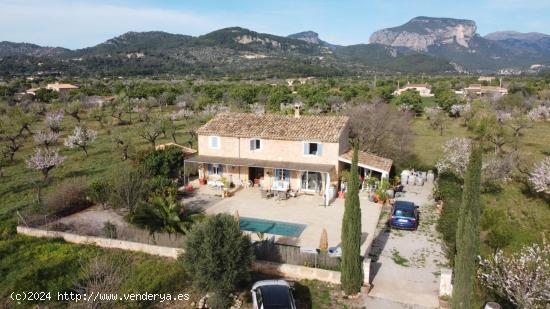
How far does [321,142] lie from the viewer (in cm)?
2578

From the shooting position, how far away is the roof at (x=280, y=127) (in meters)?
26.3

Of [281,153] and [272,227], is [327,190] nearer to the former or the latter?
[281,153]

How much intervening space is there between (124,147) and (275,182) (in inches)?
635

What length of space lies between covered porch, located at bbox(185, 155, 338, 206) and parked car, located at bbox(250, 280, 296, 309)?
11.0m

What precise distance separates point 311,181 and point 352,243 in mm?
12551

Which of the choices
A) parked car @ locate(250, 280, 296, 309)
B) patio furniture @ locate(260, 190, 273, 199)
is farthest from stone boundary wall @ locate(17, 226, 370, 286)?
patio furniture @ locate(260, 190, 273, 199)

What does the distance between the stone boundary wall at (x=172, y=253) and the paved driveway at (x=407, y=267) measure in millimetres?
924

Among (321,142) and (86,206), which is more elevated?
(321,142)

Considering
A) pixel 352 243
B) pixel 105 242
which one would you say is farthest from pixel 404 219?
pixel 105 242

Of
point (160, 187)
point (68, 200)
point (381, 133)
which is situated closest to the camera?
point (68, 200)

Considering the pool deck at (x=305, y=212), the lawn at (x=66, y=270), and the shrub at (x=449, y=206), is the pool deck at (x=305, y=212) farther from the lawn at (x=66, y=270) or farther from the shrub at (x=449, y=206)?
the lawn at (x=66, y=270)

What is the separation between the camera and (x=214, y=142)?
28.4 metres

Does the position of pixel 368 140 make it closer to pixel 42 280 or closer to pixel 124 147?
pixel 124 147

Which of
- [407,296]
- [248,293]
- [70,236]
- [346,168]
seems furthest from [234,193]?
[407,296]
